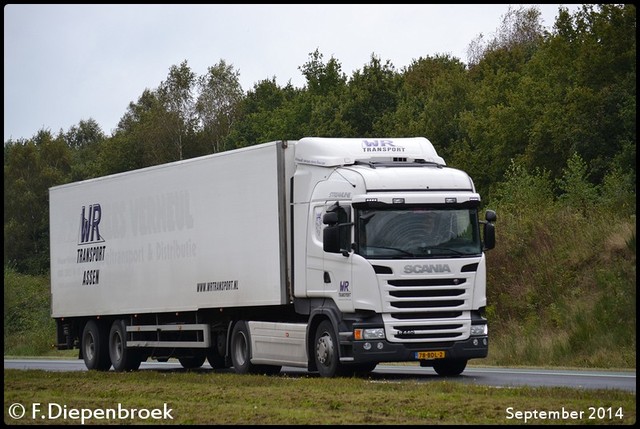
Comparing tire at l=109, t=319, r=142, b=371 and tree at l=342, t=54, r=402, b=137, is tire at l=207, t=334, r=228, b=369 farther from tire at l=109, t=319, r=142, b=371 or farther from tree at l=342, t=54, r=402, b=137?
tree at l=342, t=54, r=402, b=137

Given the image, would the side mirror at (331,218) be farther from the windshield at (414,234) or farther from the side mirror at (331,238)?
the windshield at (414,234)

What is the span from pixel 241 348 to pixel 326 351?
3294mm

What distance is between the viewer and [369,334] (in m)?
20.6

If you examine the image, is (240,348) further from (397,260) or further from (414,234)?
(414,234)

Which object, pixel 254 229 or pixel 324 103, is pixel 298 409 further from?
pixel 324 103

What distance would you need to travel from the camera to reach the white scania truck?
2069cm

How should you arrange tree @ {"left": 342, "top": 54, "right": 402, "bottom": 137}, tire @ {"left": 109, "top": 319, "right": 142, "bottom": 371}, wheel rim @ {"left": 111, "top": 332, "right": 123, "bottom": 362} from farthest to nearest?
tree @ {"left": 342, "top": 54, "right": 402, "bottom": 137}, wheel rim @ {"left": 111, "top": 332, "right": 123, "bottom": 362}, tire @ {"left": 109, "top": 319, "right": 142, "bottom": 371}

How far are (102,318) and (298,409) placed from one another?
49.0 ft

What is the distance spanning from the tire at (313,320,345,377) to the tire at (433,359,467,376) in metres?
2.21

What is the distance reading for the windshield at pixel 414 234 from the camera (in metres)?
20.7

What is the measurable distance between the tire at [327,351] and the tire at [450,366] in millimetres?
2208

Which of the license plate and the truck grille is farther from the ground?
the truck grille

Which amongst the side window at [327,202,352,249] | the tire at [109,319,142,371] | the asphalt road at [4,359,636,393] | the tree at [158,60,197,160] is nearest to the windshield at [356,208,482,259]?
the side window at [327,202,352,249]

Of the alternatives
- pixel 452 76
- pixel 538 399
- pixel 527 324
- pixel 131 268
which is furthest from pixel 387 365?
pixel 452 76
